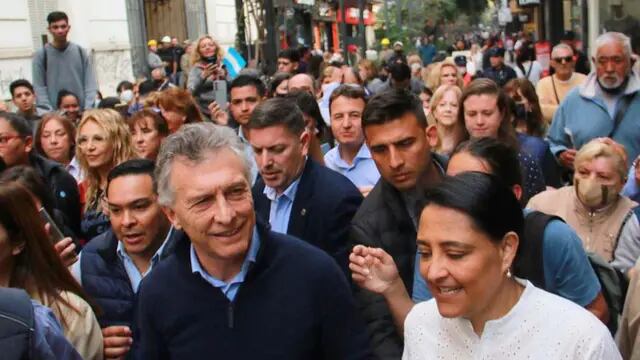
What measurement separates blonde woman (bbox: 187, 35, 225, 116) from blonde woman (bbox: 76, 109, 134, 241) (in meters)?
4.14

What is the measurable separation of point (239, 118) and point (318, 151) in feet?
5.49

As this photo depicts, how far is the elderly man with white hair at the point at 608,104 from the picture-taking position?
7102mm

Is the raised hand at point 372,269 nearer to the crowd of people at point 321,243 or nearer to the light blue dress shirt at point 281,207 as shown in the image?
the crowd of people at point 321,243

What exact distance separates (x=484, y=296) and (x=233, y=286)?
897mm

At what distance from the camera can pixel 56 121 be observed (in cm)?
740

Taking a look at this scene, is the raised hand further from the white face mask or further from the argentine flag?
the white face mask

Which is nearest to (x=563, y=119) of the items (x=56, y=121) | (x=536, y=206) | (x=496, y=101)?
(x=496, y=101)

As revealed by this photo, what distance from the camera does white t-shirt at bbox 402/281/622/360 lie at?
2.49 m

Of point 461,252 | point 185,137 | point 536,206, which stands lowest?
point 536,206

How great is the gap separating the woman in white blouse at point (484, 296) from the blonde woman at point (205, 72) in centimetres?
800

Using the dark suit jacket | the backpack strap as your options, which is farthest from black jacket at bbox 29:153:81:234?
the backpack strap

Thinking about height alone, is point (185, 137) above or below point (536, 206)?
above

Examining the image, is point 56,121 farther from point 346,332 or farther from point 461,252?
point 461,252

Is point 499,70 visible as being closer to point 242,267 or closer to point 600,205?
point 600,205
